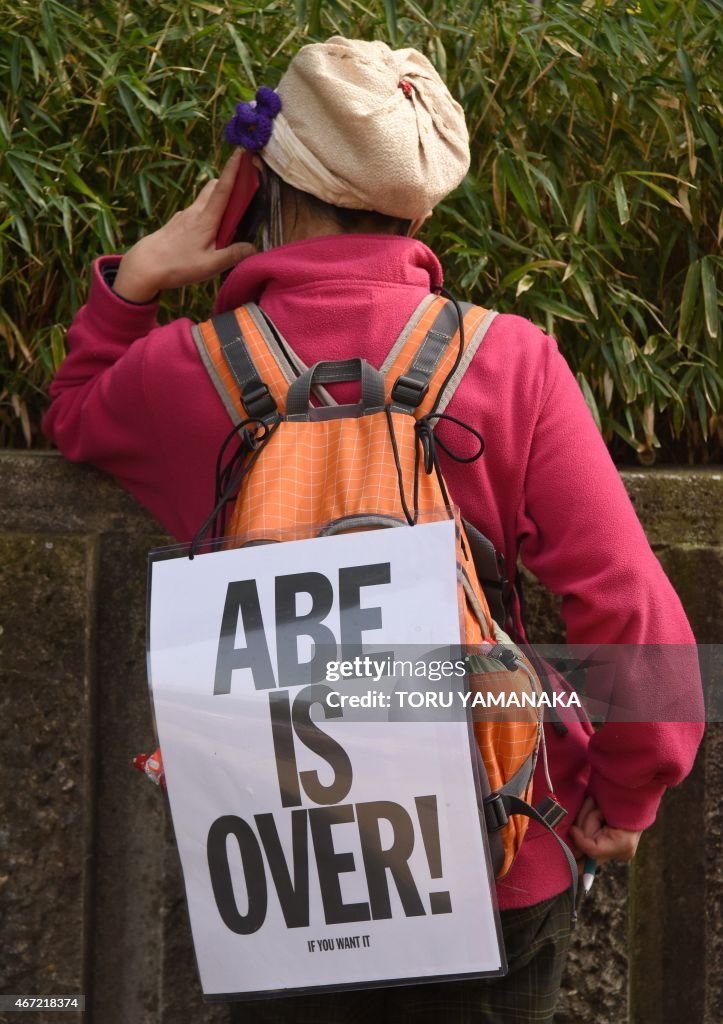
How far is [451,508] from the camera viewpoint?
1.56 m

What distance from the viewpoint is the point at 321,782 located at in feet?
4.87

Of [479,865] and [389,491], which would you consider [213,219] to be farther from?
[479,865]

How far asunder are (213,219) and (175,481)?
0.45 meters

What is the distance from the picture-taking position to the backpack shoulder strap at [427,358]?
5.28 feet

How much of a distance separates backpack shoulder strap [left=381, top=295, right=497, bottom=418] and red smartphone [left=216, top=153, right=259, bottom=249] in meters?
0.41

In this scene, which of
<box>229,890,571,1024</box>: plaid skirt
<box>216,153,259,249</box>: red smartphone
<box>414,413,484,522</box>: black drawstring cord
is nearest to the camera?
<box>414,413,484,522</box>: black drawstring cord

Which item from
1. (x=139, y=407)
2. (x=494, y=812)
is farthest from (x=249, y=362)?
(x=494, y=812)

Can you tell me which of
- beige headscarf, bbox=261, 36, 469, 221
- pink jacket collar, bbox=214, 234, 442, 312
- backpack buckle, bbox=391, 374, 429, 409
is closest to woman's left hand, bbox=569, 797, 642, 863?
backpack buckle, bbox=391, 374, 429, 409

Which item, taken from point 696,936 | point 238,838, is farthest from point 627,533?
point 696,936

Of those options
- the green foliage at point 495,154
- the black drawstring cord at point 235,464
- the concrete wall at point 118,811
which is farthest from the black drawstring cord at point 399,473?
the green foliage at point 495,154

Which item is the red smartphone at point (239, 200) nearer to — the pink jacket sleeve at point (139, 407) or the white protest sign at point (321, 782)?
the pink jacket sleeve at point (139, 407)

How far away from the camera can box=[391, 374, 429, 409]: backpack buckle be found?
1604mm

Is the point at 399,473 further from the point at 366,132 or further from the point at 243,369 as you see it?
the point at 366,132

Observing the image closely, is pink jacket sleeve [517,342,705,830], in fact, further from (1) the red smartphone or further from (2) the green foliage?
(2) the green foliage
